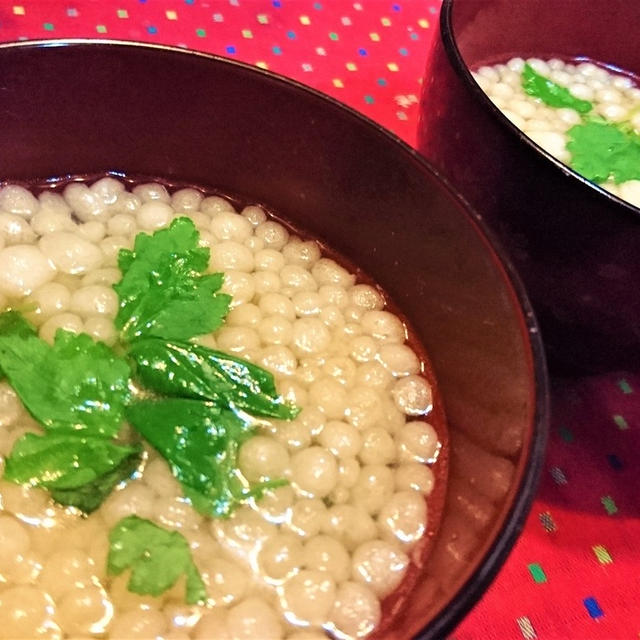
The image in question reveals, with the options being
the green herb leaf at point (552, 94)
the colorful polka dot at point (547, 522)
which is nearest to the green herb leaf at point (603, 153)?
the green herb leaf at point (552, 94)

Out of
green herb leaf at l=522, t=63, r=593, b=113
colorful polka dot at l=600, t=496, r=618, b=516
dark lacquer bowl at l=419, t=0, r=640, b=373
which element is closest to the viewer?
dark lacquer bowl at l=419, t=0, r=640, b=373

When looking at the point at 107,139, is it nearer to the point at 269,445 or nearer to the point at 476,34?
the point at 269,445

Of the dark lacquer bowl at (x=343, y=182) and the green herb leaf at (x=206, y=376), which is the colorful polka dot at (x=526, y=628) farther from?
the green herb leaf at (x=206, y=376)

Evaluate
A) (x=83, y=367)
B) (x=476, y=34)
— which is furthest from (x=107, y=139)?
(x=476, y=34)

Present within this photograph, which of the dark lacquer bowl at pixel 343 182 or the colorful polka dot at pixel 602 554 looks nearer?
the dark lacquer bowl at pixel 343 182

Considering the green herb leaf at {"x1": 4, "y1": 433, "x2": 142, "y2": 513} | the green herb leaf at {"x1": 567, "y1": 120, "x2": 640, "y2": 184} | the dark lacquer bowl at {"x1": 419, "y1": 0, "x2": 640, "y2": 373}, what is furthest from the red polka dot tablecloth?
the green herb leaf at {"x1": 4, "y1": 433, "x2": 142, "y2": 513}

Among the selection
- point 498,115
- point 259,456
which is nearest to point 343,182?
point 498,115

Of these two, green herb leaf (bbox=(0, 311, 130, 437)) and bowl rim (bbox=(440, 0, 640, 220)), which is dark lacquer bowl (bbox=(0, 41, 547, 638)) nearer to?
bowl rim (bbox=(440, 0, 640, 220))
